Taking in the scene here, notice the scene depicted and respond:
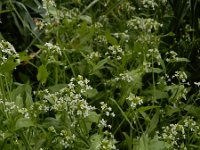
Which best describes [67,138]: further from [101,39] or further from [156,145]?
[101,39]

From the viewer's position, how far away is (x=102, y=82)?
2258mm

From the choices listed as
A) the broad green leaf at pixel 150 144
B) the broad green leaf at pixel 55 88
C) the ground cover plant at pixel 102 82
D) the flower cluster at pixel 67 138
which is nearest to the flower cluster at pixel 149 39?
the ground cover plant at pixel 102 82

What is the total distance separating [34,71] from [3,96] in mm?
1133

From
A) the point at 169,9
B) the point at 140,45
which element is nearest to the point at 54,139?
the point at 140,45

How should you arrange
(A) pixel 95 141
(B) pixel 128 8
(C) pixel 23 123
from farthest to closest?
(B) pixel 128 8 → (A) pixel 95 141 → (C) pixel 23 123

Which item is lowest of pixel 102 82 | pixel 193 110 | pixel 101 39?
pixel 193 110

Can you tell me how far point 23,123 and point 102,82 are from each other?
2.37ft

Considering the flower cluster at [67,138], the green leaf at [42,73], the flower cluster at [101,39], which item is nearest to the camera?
the flower cluster at [67,138]

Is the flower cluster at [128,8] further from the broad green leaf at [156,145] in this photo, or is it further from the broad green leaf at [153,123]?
the broad green leaf at [156,145]

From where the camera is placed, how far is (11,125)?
1.61 meters

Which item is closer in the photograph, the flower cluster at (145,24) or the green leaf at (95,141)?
the green leaf at (95,141)

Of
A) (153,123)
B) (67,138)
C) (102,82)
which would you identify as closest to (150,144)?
(153,123)

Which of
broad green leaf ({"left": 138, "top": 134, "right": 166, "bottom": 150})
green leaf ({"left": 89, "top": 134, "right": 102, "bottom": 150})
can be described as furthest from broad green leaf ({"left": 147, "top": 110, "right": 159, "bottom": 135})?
green leaf ({"left": 89, "top": 134, "right": 102, "bottom": 150})

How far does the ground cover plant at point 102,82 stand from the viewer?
1716mm
